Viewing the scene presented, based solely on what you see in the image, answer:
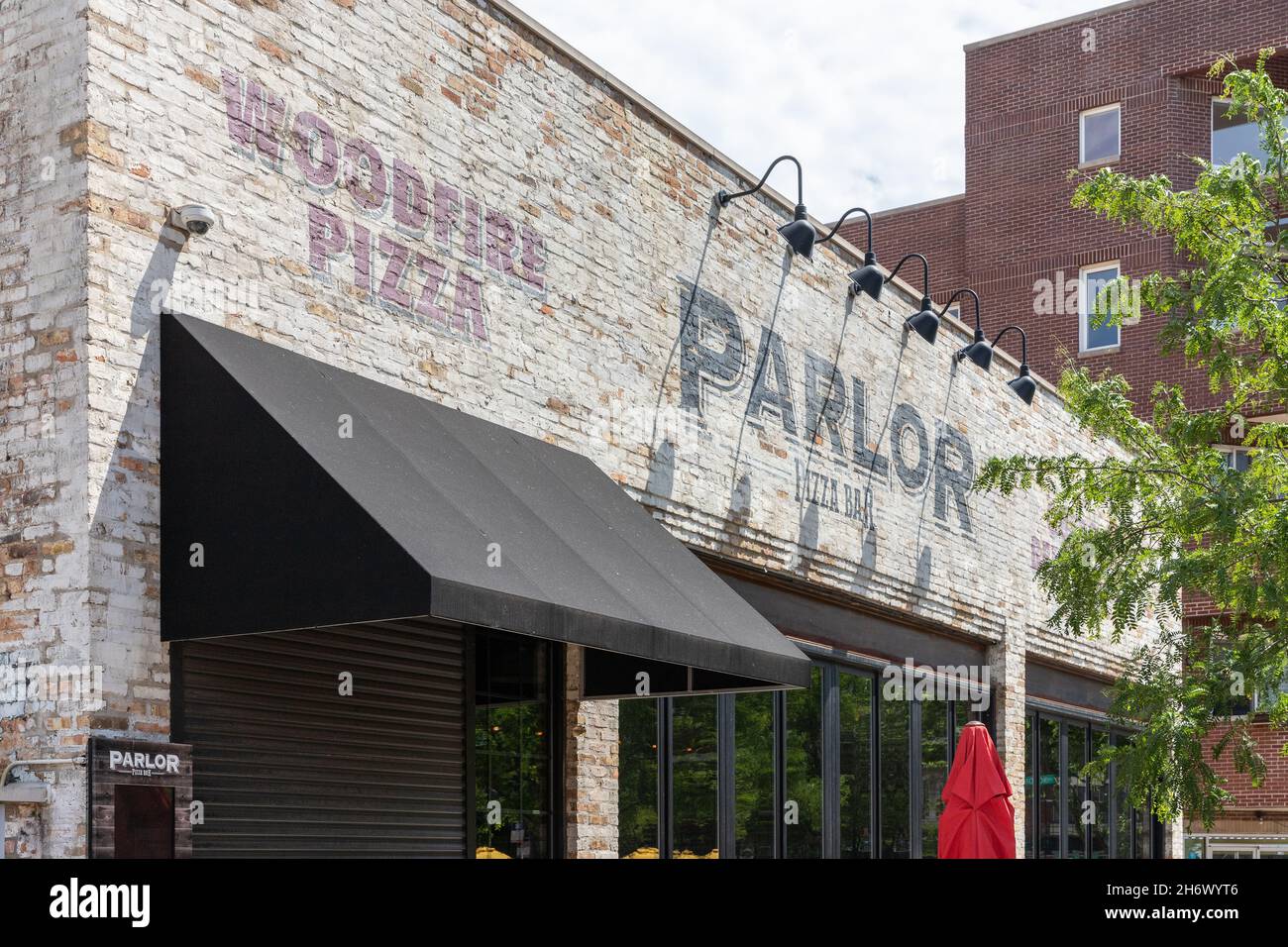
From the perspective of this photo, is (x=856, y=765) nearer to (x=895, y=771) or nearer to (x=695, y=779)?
(x=895, y=771)

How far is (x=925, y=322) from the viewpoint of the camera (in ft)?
49.6

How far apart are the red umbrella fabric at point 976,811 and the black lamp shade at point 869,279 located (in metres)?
4.48

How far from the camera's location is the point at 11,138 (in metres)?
7.28

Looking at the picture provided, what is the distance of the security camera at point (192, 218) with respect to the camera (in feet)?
24.2

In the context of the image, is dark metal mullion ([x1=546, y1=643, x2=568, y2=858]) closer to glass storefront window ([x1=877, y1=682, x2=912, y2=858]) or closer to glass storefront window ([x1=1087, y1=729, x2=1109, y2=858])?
glass storefront window ([x1=877, y1=682, x2=912, y2=858])

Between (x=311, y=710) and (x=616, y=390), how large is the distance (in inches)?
141

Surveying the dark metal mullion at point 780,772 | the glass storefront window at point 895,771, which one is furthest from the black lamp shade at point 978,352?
the dark metal mullion at point 780,772

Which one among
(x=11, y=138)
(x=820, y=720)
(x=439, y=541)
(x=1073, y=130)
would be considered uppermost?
(x=1073, y=130)

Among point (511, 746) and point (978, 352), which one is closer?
point (511, 746)

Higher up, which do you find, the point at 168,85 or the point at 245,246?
the point at 168,85

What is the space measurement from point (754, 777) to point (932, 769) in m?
3.77

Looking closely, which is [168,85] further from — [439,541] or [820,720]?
[820,720]

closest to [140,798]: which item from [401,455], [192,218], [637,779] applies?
[401,455]
